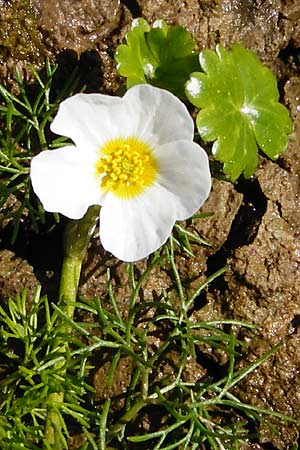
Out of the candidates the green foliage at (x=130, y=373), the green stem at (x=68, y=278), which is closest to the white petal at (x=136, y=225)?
the green stem at (x=68, y=278)

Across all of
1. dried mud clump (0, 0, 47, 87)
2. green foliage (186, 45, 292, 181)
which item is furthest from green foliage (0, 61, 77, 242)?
green foliage (186, 45, 292, 181)

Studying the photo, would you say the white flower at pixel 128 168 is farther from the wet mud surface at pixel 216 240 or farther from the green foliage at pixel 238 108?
the wet mud surface at pixel 216 240

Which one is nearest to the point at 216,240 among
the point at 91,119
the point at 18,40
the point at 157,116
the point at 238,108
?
the point at 238,108

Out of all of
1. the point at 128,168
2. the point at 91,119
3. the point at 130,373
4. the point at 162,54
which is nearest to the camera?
the point at 91,119

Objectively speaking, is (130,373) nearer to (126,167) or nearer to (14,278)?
(14,278)

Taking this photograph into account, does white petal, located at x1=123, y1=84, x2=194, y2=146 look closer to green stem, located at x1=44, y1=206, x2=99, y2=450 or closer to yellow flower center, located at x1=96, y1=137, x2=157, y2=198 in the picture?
yellow flower center, located at x1=96, y1=137, x2=157, y2=198

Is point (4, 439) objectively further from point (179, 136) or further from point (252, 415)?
point (179, 136)

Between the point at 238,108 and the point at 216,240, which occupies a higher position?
the point at 238,108

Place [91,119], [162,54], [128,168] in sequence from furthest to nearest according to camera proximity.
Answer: [162,54], [128,168], [91,119]

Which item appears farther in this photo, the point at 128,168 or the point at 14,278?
the point at 14,278
